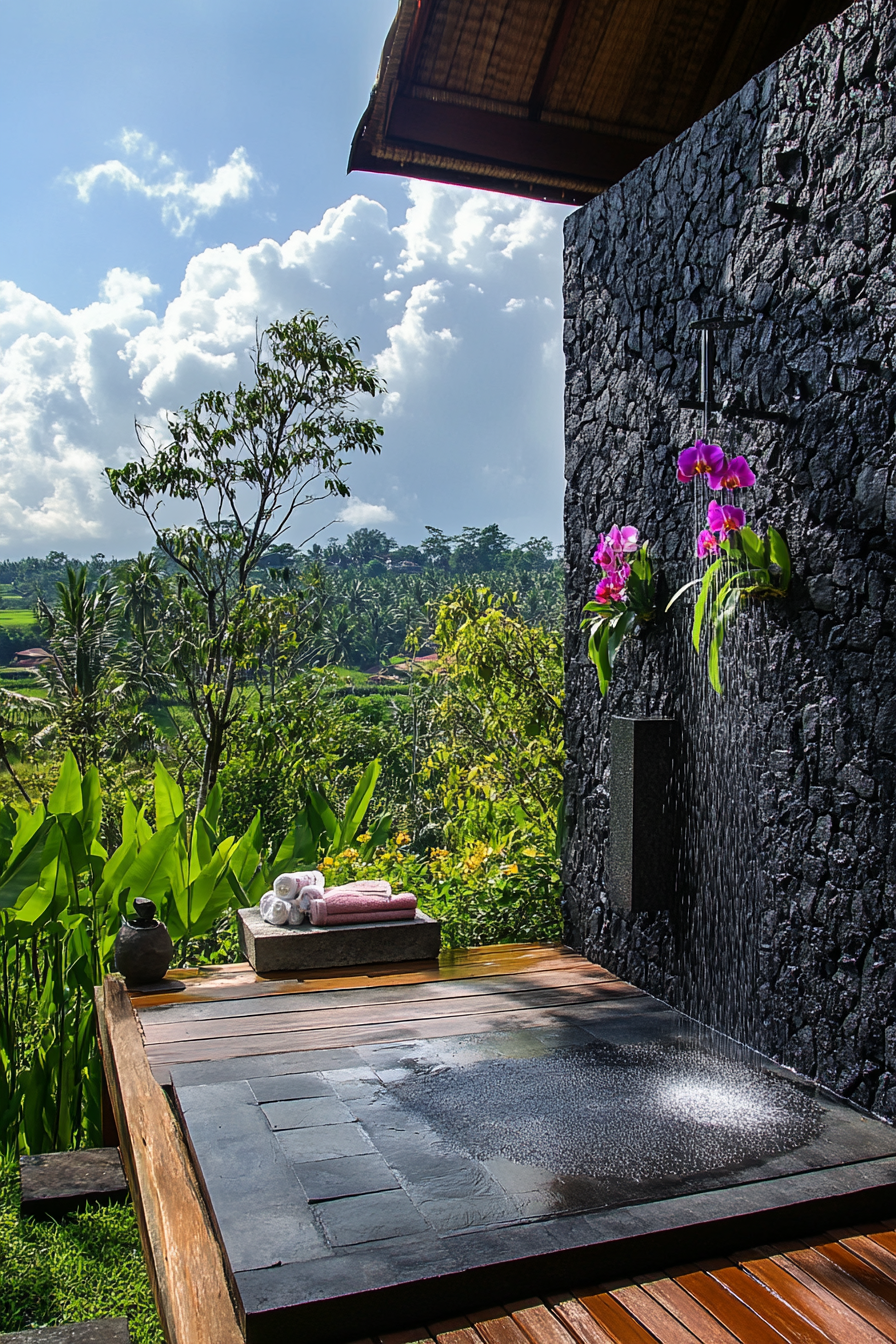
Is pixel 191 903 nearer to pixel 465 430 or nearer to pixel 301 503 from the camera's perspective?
pixel 301 503

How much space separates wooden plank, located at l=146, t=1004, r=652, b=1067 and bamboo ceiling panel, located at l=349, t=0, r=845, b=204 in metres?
3.36

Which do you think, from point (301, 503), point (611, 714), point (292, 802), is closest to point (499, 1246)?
point (611, 714)

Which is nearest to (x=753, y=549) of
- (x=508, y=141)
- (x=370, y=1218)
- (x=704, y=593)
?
(x=704, y=593)

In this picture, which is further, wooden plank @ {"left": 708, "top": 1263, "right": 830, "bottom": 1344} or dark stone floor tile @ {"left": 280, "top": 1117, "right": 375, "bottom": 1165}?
dark stone floor tile @ {"left": 280, "top": 1117, "right": 375, "bottom": 1165}

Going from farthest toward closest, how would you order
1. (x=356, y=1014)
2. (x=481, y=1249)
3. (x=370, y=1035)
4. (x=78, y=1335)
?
(x=356, y=1014) → (x=370, y=1035) → (x=78, y=1335) → (x=481, y=1249)

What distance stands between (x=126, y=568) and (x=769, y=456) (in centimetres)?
2322

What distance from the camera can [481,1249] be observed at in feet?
6.11

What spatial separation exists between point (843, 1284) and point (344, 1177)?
1.02 meters

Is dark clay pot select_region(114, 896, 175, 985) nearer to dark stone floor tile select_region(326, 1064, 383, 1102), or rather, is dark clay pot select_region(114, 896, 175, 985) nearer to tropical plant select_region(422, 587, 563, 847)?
dark stone floor tile select_region(326, 1064, 383, 1102)

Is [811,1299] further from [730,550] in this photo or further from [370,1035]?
[730,550]

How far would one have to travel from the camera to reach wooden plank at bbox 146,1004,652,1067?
9.36 ft

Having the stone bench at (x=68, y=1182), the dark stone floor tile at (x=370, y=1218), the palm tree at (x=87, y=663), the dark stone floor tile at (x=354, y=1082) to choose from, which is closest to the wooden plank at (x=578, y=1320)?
the dark stone floor tile at (x=370, y=1218)

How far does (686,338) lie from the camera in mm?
3162

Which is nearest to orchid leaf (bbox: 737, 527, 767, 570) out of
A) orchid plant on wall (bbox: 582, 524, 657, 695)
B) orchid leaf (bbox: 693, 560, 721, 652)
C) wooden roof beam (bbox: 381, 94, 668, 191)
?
orchid leaf (bbox: 693, 560, 721, 652)
